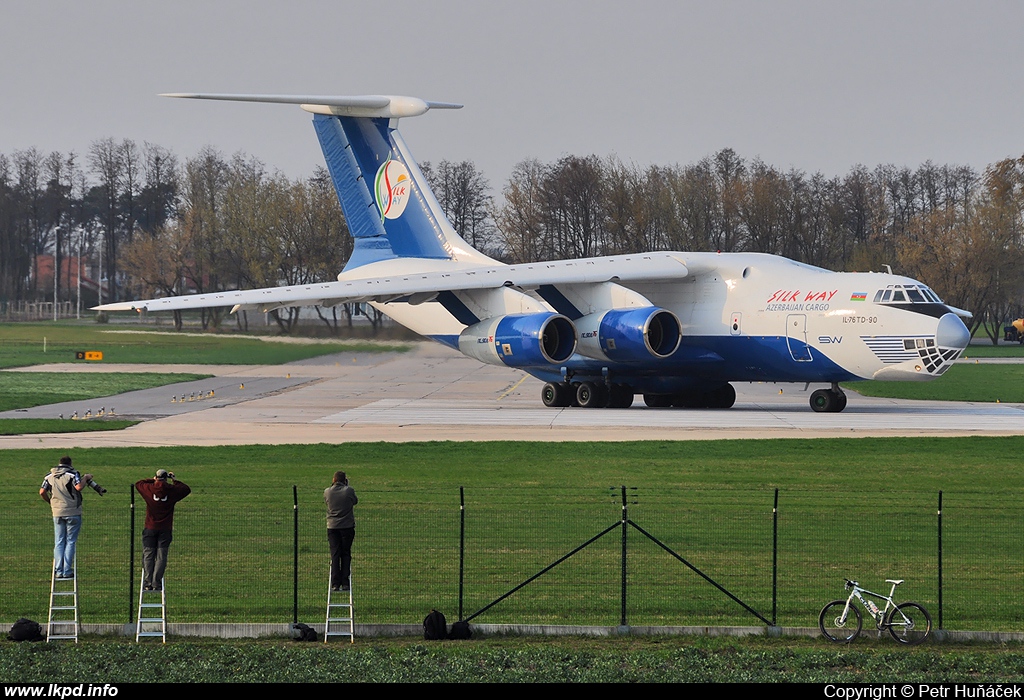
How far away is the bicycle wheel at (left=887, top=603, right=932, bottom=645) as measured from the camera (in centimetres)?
1269

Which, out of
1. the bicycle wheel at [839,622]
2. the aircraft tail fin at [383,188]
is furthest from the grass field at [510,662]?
the aircraft tail fin at [383,188]

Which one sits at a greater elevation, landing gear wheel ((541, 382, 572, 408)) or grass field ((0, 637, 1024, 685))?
landing gear wheel ((541, 382, 572, 408))

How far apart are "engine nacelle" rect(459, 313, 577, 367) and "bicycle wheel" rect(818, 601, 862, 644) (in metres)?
21.1

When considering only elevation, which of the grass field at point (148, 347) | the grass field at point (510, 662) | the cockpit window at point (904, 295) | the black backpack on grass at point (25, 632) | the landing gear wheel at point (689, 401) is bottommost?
the grass field at point (510, 662)

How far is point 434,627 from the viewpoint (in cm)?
1265

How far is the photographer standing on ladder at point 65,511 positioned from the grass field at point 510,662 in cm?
136

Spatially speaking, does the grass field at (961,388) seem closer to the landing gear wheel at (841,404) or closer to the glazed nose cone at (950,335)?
the landing gear wheel at (841,404)

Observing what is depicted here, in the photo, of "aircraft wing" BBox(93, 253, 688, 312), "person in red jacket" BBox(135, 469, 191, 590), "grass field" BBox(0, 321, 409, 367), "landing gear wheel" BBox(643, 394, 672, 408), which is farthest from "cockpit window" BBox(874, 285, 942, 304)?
"person in red jacket" BBox(135, 469, 191, 590)

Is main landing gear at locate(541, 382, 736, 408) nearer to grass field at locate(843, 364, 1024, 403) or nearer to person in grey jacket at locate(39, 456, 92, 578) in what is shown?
grass field at locate(843, 364, 1024, 403)

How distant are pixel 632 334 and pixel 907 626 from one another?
21.0 metres

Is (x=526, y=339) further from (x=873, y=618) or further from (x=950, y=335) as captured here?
(x=873, y=618)

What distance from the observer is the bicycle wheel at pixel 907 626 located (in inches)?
500

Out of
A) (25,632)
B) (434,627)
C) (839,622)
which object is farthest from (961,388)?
(25,632)

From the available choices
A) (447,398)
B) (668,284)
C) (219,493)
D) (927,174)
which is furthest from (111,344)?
(927,174)
